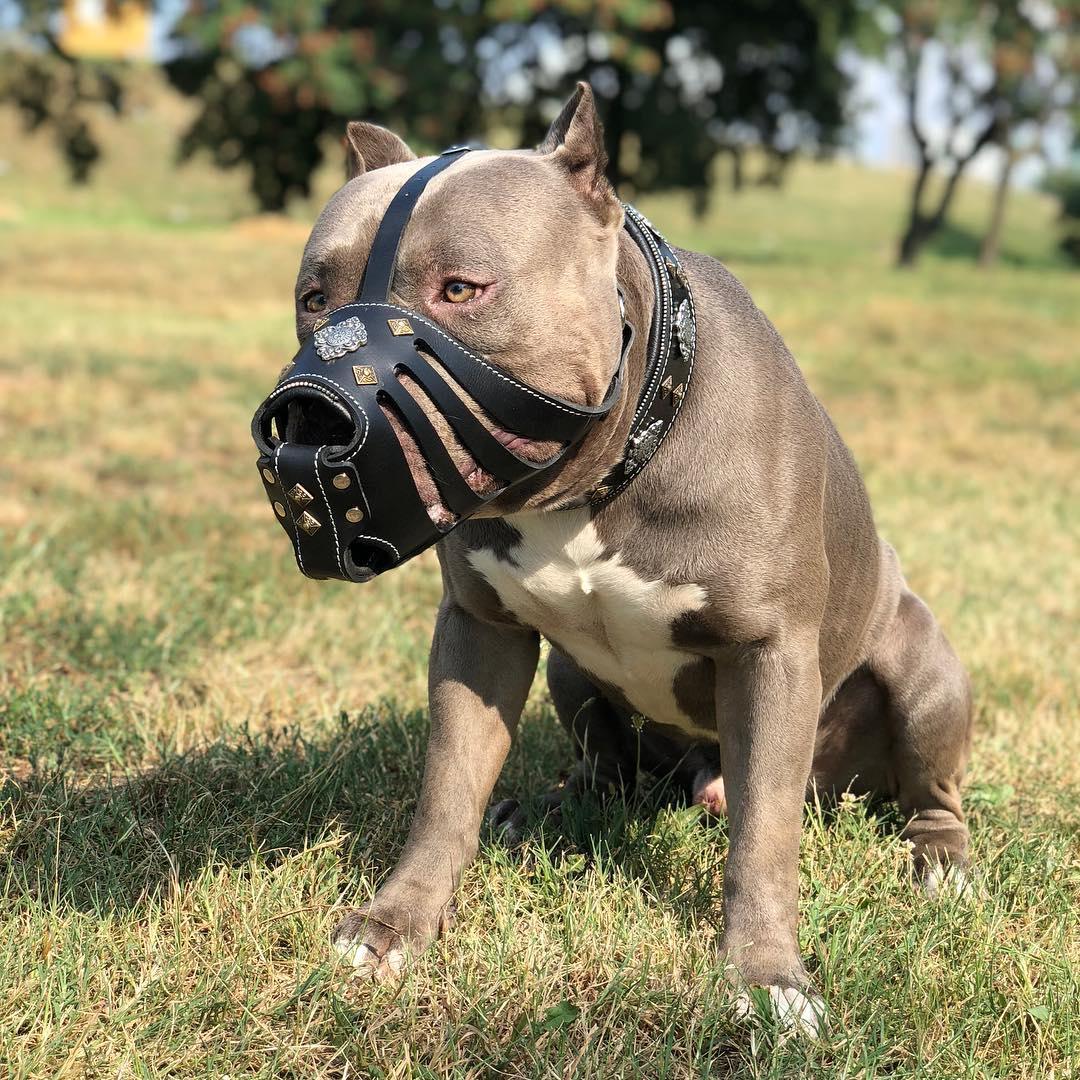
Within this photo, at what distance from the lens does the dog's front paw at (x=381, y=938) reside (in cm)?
237

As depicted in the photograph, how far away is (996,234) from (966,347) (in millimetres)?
21208

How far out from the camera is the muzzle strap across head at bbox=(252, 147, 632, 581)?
1.94 m

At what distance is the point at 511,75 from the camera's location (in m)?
22.0

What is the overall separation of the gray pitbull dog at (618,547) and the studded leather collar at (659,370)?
0.9 inches

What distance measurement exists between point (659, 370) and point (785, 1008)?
1135 mm

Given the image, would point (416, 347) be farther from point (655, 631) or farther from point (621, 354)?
point (655, 631)

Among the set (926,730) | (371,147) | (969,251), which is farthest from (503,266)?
(969,251)

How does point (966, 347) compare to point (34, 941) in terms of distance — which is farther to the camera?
point (966, 347)

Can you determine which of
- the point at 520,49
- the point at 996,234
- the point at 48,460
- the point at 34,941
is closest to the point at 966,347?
the point at 48,460

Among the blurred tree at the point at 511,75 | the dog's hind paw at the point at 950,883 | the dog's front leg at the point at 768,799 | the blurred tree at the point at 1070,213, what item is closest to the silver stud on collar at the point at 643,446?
the dog's front leg at the point at 768,799

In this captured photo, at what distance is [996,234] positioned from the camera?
30.8 metres

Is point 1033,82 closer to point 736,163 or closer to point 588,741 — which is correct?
point 736,163

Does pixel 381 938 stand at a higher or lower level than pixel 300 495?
lower

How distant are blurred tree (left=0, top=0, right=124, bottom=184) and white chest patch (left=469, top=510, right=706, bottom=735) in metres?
22.5
